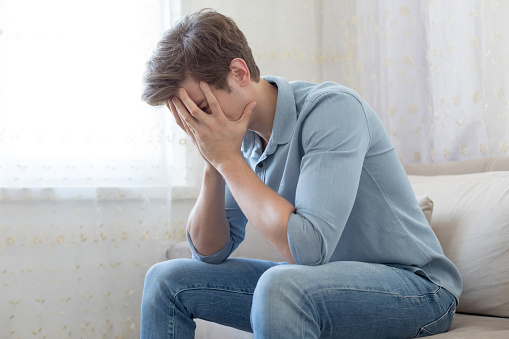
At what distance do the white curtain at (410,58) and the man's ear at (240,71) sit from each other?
3.47 feet

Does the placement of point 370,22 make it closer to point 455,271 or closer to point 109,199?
point 109,199

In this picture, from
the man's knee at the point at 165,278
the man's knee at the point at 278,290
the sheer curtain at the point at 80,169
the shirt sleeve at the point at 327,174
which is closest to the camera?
the man's knee at the point at 278,290

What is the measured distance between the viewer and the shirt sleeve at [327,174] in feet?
2.97

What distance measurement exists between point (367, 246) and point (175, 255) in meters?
1.05

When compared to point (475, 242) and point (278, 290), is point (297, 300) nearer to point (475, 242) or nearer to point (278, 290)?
point (278, 290)

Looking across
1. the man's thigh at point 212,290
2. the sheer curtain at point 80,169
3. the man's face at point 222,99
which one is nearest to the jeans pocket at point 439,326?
the man's thigh at point 212,290

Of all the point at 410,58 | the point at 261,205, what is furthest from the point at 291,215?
the point at 410,58

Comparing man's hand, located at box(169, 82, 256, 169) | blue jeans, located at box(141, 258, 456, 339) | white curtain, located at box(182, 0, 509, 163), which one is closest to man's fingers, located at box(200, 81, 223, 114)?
man's hand, located at box(169, 82, 256, 169)

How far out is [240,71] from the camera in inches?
44.4

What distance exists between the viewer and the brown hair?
108 centimetres

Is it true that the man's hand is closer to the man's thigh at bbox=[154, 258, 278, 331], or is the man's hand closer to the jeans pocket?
the man's thigh at bbox=[154, 258, 278, 331]

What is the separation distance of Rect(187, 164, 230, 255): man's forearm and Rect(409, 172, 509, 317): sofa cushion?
582 mm

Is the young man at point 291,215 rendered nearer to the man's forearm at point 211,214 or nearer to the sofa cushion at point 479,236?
the man's forearm at point 211,214

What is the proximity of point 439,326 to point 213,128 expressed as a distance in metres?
0.60
